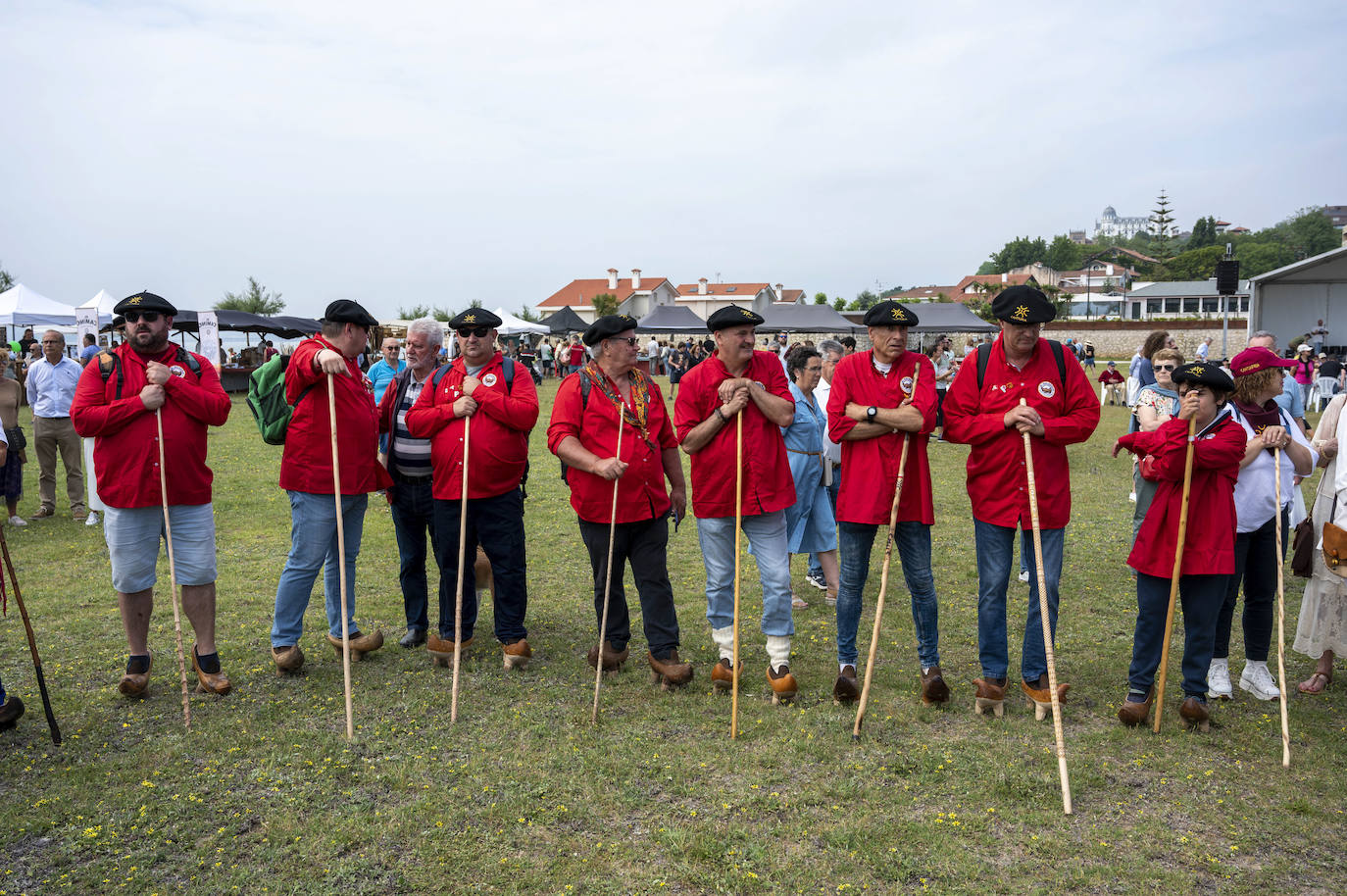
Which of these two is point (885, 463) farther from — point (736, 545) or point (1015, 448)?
point (736, 545)

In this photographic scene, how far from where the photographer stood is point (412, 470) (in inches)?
233

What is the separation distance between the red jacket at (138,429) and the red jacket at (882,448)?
11.8ft

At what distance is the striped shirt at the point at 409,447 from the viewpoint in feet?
19.3

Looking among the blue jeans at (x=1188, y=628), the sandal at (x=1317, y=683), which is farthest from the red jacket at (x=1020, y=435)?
the sandal at (x=1317, y=683)

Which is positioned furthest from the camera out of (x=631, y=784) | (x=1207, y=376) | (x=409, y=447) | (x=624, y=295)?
(x=624, y=295)

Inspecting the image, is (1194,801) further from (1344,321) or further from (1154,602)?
(1344,321)

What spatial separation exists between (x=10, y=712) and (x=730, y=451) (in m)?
4.06

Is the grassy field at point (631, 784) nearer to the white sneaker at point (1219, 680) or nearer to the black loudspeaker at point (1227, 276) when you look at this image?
the white sneaker at point (1219, 680)

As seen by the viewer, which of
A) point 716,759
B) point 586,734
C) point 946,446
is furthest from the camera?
point 946,446

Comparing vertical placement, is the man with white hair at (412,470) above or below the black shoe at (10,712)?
above

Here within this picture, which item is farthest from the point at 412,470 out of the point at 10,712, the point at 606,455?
the point at 10,712

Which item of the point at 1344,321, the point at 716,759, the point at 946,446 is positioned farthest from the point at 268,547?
the point at 1344,321

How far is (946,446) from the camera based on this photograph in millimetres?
17375

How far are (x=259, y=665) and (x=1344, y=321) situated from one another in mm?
34020
